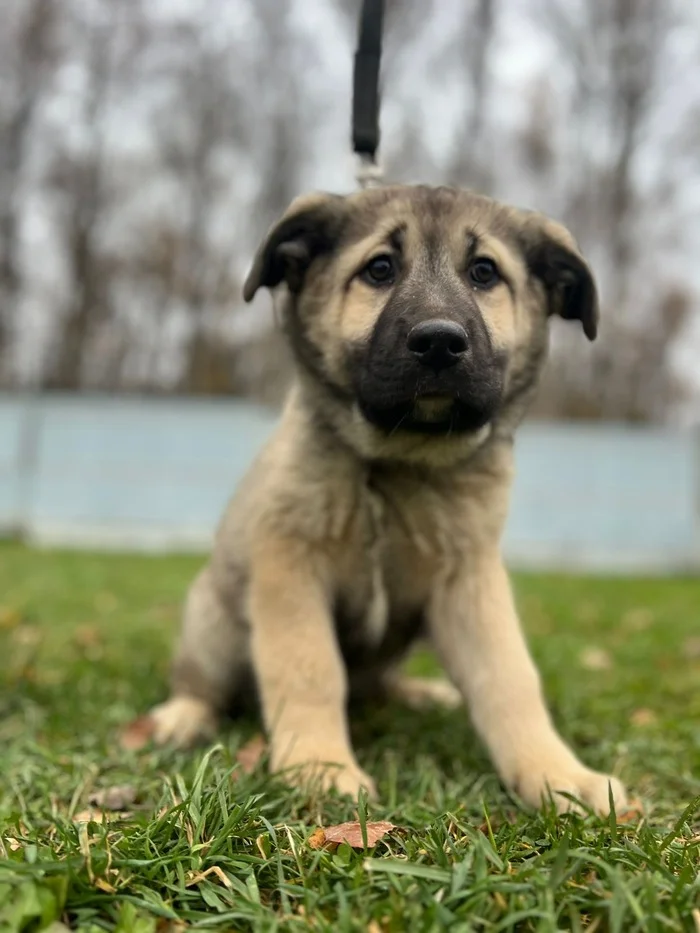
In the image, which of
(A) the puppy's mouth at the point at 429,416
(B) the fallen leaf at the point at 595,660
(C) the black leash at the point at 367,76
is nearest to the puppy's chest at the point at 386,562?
(A) the puppy's mouth at the point at 429,416

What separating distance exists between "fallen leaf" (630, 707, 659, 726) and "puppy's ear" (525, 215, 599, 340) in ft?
4.78

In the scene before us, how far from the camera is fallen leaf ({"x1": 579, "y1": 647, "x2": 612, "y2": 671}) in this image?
4.67 metres

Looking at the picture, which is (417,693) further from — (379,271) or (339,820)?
(379,271)

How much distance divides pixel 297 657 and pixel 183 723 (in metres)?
0.69

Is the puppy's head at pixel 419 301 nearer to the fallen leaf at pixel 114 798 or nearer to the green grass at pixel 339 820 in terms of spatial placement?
the green grass at pixel 339 820

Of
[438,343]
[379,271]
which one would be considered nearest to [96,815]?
[438,343]

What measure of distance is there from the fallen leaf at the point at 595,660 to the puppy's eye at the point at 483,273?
8.90ft

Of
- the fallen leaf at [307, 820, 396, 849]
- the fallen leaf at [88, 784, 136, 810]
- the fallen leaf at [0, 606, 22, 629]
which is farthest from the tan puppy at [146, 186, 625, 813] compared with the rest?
the fallen leaf at [0, 606, 22, 629]

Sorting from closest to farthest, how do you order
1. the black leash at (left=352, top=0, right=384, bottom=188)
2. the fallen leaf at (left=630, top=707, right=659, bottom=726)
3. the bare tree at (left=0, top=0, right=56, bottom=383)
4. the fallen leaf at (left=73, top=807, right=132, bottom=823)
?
1. the fallen leaf at (left=73, top=807, right=132, bottom=823)
2. the black leash at (left=352, top=0, right=384, bottom=188)
3. the fallen leaf at (left=630, top=707, right=659, bottom=726)
4. the bare tree at (left=0, top=0, right=56, bottom=383)

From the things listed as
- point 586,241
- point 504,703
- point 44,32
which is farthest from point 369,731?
point 44,32

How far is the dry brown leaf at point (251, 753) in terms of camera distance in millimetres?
2352

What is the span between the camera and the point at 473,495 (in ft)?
8.84

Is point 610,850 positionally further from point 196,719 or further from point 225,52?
point 225,52

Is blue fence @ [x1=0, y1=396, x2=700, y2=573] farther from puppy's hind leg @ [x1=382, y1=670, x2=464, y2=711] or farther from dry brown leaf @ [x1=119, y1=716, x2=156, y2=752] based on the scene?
dry brown leaf @ [x1=119, y1=716, x2=156, y2=752]
